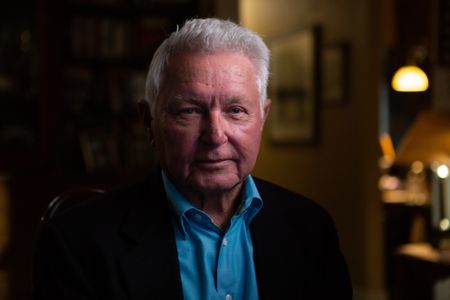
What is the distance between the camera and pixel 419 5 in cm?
722

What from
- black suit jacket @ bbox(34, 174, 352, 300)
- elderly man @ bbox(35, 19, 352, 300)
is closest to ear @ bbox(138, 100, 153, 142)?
elderly man @ bbox(35, 19, 352, 300)

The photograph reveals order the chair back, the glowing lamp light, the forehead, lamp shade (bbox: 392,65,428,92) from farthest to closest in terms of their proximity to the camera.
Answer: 1. lamp shade (bbox: 392,65,428,92)
2. the glowing lamp light
3. the chair back
4. the forehead

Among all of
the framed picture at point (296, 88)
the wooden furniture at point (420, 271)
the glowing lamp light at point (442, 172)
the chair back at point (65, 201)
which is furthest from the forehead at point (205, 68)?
the framed picture at point (296, 88)

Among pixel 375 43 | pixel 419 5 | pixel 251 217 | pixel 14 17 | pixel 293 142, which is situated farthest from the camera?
pixel 419 5

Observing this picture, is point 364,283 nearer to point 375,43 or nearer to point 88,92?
point 375,43

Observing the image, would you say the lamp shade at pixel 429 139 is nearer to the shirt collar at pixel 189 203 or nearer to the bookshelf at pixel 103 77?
the bookshelf at pixel 103 77

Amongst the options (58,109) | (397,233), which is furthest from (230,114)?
(397,233)

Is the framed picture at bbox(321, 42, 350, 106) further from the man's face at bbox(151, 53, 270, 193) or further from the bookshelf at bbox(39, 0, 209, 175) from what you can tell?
the man's face at bbox(151, 53, 270, 193)

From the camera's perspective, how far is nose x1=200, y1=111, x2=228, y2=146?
1.25 metres

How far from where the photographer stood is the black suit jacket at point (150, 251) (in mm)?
1274

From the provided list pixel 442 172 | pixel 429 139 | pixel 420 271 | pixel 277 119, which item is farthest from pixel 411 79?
pixel 420 271

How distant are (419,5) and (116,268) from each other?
262 inches

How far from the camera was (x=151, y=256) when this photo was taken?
130 centimetres

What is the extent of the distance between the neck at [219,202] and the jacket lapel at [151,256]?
2.5 inches
